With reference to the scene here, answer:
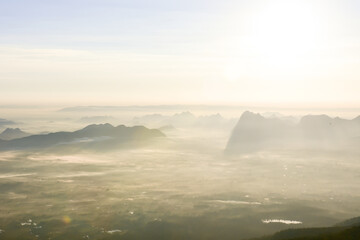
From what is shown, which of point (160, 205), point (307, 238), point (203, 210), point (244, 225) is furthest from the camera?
point (160, 205)

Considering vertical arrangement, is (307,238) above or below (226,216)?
above

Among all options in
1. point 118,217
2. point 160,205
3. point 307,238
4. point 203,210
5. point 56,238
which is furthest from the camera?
point 160,205

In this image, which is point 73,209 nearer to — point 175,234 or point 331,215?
point 175,234

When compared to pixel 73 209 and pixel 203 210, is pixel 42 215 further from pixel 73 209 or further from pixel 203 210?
→ pixel 203 210

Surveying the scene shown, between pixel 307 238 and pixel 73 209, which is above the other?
pixel 307 238

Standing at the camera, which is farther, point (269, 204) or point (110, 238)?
point (269, 204)

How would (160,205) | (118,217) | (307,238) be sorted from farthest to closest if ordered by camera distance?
(160,205), (118,217), (307,238)

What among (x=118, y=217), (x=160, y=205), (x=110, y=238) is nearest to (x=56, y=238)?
(x=110, y=238)

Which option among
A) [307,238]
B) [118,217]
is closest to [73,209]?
[118,217]

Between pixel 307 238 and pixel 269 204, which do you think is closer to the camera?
pixel 307 238
